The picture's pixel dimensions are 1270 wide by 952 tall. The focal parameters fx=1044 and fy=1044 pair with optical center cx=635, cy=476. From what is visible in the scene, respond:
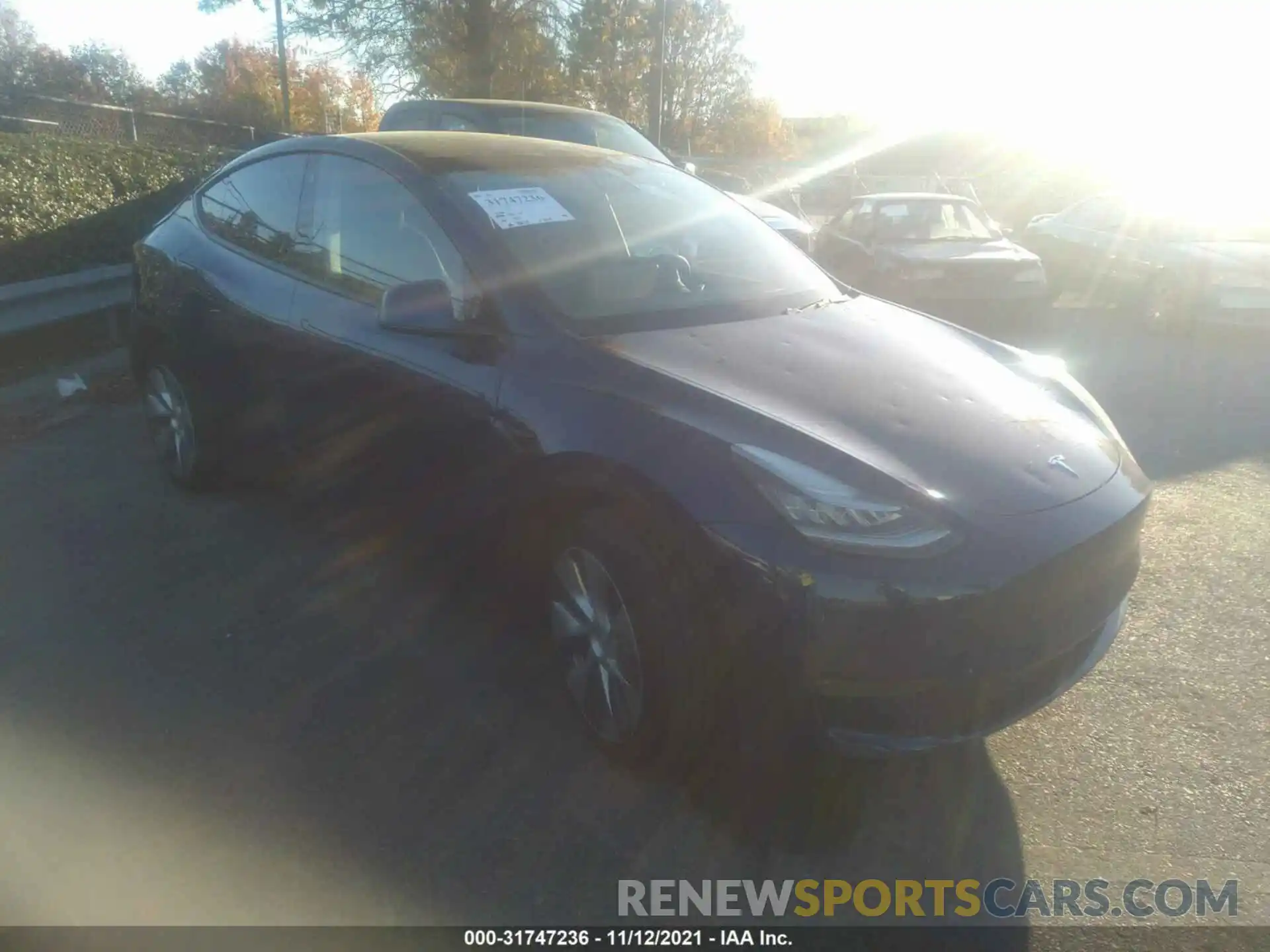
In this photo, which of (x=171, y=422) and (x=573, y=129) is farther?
(x=573, y=129)

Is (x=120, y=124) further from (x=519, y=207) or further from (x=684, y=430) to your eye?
(x=684, y=430)

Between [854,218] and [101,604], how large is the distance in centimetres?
875

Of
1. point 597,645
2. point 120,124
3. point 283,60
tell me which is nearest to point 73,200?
point 597,645

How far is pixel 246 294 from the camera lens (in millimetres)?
4312

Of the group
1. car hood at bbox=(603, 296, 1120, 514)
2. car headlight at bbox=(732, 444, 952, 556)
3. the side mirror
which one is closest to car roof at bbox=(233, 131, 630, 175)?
the side mirror

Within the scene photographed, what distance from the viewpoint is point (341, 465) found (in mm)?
3885

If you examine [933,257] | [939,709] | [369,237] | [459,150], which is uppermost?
[459,150]

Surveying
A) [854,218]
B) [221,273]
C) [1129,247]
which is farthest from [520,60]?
[221,273]

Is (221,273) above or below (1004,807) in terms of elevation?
above

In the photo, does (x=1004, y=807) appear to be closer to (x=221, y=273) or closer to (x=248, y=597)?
(x=248, y=597)

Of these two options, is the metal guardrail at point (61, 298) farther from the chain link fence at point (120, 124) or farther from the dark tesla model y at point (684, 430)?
the chain link fence at point (120, 124)

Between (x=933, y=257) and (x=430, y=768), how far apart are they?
7740mm

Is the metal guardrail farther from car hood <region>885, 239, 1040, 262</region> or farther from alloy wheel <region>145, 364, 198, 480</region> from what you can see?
car hood <region>885, 239, 1040, 262</region>

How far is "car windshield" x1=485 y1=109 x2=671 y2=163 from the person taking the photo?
30.5 feet
